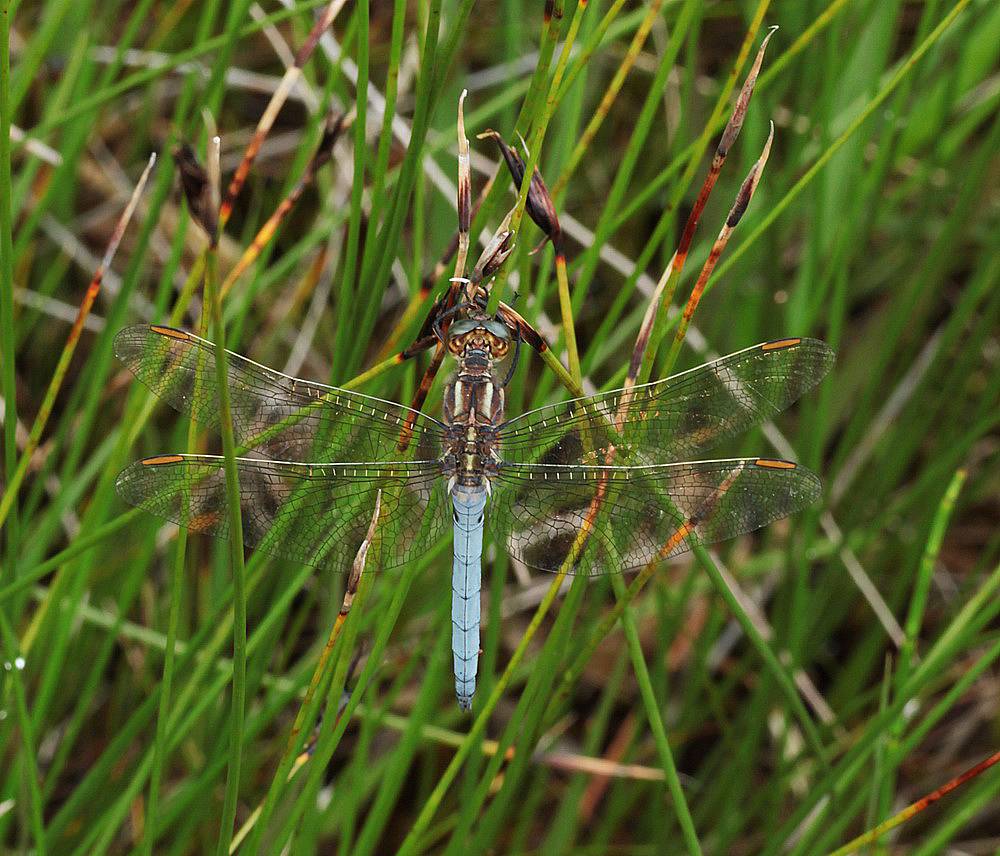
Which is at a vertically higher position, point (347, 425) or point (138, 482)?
point (347, 425)

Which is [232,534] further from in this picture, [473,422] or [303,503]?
[473,422]

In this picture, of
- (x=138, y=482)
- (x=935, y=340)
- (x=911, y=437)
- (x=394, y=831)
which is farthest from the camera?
(x=935, y=340)

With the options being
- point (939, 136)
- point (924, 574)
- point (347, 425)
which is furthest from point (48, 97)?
point (924, 574)

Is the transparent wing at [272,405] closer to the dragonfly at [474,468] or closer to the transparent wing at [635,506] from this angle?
the dragonfly at [474,468]

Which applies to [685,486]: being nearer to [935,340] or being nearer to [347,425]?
[347,425]

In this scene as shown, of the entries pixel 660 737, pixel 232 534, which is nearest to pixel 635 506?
pixel 660 737

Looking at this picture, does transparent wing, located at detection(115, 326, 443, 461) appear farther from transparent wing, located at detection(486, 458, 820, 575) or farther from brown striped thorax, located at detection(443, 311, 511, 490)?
transparent wing, located at detection(486, 458, 820, 575)

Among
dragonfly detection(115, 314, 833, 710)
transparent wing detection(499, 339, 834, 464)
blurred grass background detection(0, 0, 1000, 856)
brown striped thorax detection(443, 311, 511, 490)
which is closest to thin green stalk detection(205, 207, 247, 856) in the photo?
blurred grass background detection(0, 0, 1000, 856)
